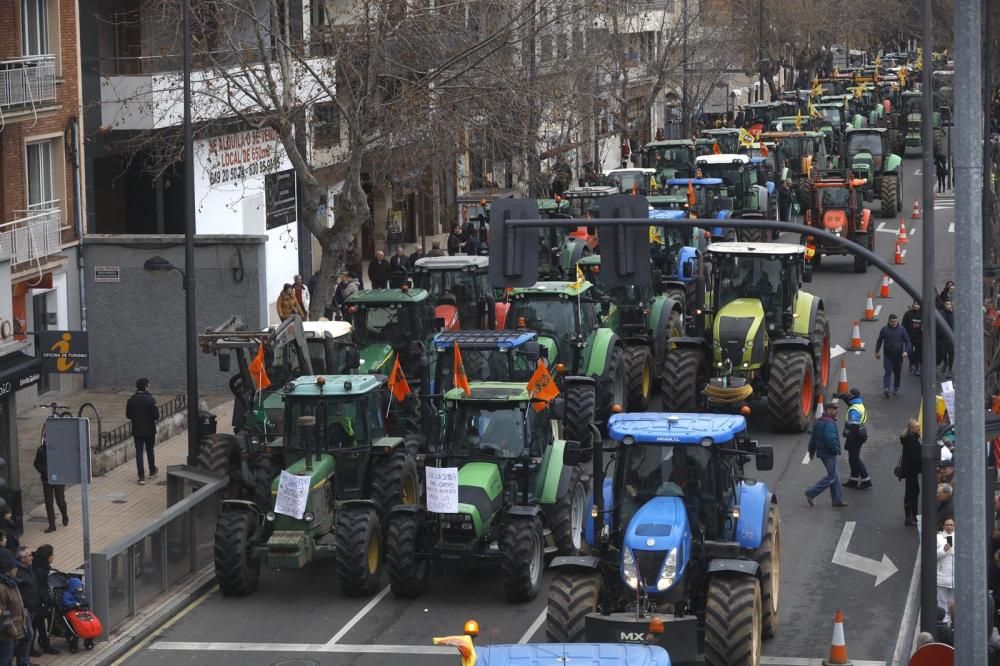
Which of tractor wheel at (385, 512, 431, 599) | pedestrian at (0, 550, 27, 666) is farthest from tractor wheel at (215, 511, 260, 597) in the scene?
pedestrian at (0, 550, 27, 666)

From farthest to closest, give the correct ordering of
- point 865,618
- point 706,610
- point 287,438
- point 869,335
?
1. point 869,335
2. point 287,438
3. point 865,618
4. point 706,610

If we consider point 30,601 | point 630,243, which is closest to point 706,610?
point 630,243

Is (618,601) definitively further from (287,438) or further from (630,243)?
(287,438)

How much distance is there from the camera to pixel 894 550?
2083 centimetres

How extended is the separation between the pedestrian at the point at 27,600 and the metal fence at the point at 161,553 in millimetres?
1120

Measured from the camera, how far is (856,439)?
75.8 feet

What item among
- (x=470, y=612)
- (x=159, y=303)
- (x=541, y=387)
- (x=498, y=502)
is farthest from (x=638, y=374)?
(x=159, y=303)

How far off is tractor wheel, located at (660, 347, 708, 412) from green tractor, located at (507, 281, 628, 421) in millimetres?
732

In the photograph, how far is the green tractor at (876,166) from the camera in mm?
47625

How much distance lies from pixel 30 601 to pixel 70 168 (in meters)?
15.9

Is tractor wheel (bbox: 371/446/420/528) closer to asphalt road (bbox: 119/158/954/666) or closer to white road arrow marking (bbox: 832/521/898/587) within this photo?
asphalt road (bbox: 119/158/954/666)

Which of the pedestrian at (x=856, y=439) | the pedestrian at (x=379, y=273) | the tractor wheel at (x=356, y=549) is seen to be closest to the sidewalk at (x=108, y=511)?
the tractor wheel at (x=356, y=549)

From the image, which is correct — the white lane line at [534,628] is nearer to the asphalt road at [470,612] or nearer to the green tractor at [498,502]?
the asphalt road at [470,612]

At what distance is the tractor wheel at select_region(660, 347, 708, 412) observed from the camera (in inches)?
1006
